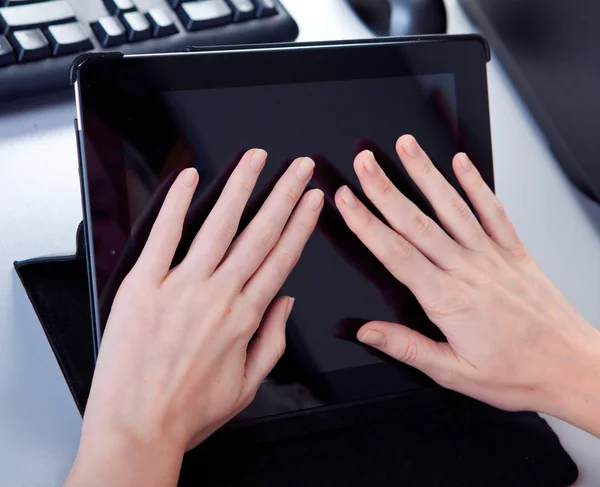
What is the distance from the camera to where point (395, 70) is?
48cm

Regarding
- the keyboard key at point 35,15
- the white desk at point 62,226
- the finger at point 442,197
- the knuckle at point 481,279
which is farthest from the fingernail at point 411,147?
the keyboard key at point 35,15

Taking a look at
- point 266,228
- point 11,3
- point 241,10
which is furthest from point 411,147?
point 11,3

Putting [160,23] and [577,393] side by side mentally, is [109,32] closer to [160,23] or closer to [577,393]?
[160,23]

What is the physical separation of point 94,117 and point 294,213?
0.15m

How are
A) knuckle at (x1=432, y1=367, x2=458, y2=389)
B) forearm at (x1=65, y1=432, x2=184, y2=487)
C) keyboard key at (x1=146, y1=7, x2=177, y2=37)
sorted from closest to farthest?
forearm at (x1=65, y1=432, x2=184, y2=487) < knuckle at (x1=432, y1=367, x2=458, y2=389) < keyboard key at (x1=146, y1=7, x2=177, y2=37)

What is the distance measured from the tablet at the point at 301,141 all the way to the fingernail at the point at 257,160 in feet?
0.04

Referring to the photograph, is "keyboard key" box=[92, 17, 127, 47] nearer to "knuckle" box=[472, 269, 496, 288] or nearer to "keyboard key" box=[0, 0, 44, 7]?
"keyboard key" box=[0, 0, 44, 7]

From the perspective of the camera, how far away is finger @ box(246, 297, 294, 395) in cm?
44

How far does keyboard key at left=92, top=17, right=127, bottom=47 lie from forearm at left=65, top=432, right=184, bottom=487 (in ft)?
1.11

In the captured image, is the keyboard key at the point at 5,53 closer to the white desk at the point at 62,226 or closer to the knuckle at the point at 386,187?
the white desk at the point at 62,226

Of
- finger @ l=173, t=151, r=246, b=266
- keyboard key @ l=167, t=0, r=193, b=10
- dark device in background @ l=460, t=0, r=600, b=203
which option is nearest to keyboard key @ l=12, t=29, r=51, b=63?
keyboard key @ l=167, t=0, r=193, b=10

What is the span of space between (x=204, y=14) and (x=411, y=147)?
0.25 m

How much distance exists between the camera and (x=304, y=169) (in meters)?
0.45

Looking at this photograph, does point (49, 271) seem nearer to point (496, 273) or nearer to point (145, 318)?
point (145, 318)
